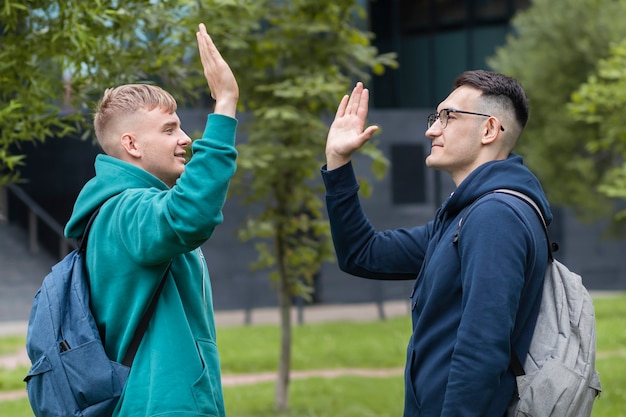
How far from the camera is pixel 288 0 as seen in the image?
27.8 feet

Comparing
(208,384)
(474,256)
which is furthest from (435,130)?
(208,384)

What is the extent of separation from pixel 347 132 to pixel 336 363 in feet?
32.7

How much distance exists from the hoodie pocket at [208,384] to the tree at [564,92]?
627 inches

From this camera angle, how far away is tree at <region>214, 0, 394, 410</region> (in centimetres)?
812

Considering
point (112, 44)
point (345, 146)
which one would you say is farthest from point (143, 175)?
point (112, 44)

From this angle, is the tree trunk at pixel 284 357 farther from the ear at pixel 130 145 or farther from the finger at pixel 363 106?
the ear at pixel 130 145

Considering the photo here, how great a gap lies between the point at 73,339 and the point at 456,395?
112 centimetres

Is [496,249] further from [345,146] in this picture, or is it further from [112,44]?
[112,44]

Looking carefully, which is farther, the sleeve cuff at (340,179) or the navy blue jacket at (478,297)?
the sleeve cuff at (340,179)

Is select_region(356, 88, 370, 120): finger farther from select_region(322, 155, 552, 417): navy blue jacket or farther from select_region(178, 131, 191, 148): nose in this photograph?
select_region(178, 131, 191, 148): nose

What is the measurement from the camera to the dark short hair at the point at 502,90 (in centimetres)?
297

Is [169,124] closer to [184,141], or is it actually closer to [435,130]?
[184,141]

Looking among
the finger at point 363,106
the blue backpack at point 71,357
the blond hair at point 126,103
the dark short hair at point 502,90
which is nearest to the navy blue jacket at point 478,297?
the dark short hair at point 502,90

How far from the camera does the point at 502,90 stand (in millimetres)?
2971
